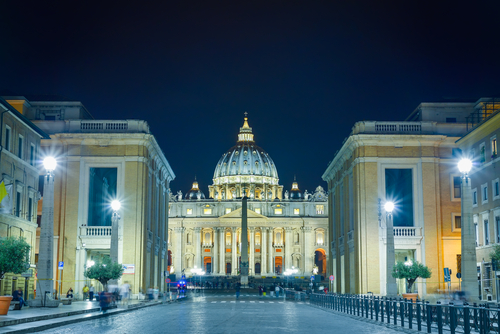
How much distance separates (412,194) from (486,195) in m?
13.4

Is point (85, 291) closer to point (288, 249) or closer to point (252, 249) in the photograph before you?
point (288, 249)

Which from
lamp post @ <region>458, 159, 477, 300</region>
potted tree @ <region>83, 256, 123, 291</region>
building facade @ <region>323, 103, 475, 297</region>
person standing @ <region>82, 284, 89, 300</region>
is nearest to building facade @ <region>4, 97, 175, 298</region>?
person standing @ <region>82, 284, 89, 300</region>

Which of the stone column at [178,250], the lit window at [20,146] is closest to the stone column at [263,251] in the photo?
the stone column at [178,250]

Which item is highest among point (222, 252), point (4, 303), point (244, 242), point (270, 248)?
point (270, 248)

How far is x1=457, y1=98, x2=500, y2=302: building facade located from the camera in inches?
1843

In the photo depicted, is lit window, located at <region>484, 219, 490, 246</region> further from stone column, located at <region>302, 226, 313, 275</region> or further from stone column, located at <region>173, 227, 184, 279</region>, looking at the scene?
stone column, located at <region>173, 227, 184, 279</region>

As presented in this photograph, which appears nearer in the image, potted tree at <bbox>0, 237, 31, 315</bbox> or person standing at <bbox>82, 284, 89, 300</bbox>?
potted tree at <bbox>0, 237, 31, 315</bbox>

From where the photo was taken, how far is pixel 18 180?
1868 inches

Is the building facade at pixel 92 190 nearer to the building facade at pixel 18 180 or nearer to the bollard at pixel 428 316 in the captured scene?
the building facade at pixel 18 180

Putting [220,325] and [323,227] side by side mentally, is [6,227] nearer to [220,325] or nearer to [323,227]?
[220,325]

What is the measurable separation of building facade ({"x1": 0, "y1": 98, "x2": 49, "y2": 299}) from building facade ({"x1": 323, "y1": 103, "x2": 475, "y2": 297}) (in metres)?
27.4

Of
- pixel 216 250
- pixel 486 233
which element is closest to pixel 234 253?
pixel 216 250

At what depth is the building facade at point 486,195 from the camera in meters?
46.8

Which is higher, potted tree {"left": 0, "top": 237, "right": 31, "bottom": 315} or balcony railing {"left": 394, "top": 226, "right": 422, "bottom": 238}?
balcony railing {"left": 394, "top": 226, "right": 422, "bottom": 238}
